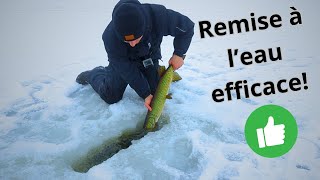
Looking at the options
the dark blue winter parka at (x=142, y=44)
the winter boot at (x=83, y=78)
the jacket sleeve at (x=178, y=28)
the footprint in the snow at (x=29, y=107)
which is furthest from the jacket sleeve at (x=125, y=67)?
the footprint in the snow at (x=29, y=107)

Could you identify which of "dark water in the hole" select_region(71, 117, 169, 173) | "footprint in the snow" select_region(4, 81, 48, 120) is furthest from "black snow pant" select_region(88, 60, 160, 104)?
"footprint in the snow" select_region(4, 81, 48, 120)

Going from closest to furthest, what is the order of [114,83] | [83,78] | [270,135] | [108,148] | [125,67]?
1. [270,135]
2. [108,148]
3. [125,67]
4. [114,83]
5. [83,78]

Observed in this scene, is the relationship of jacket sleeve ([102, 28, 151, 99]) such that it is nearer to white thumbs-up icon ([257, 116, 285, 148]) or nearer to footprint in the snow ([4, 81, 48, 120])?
footprint in the snow ([4, 81, 48, 120])

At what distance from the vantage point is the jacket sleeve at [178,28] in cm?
282

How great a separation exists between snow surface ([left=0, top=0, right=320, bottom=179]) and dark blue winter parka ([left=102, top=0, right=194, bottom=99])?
0.35 m

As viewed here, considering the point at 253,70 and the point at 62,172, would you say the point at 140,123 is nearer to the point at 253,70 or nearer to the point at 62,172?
the point at 62,172

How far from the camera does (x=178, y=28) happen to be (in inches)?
114

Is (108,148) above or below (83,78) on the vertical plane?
below

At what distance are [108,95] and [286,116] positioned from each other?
171cm

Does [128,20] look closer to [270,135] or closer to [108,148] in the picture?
[108,148]

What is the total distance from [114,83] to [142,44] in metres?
0.53

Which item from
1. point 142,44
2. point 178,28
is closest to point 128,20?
point 142,44

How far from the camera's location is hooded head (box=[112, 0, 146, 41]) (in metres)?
2.25

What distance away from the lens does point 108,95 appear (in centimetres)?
302
